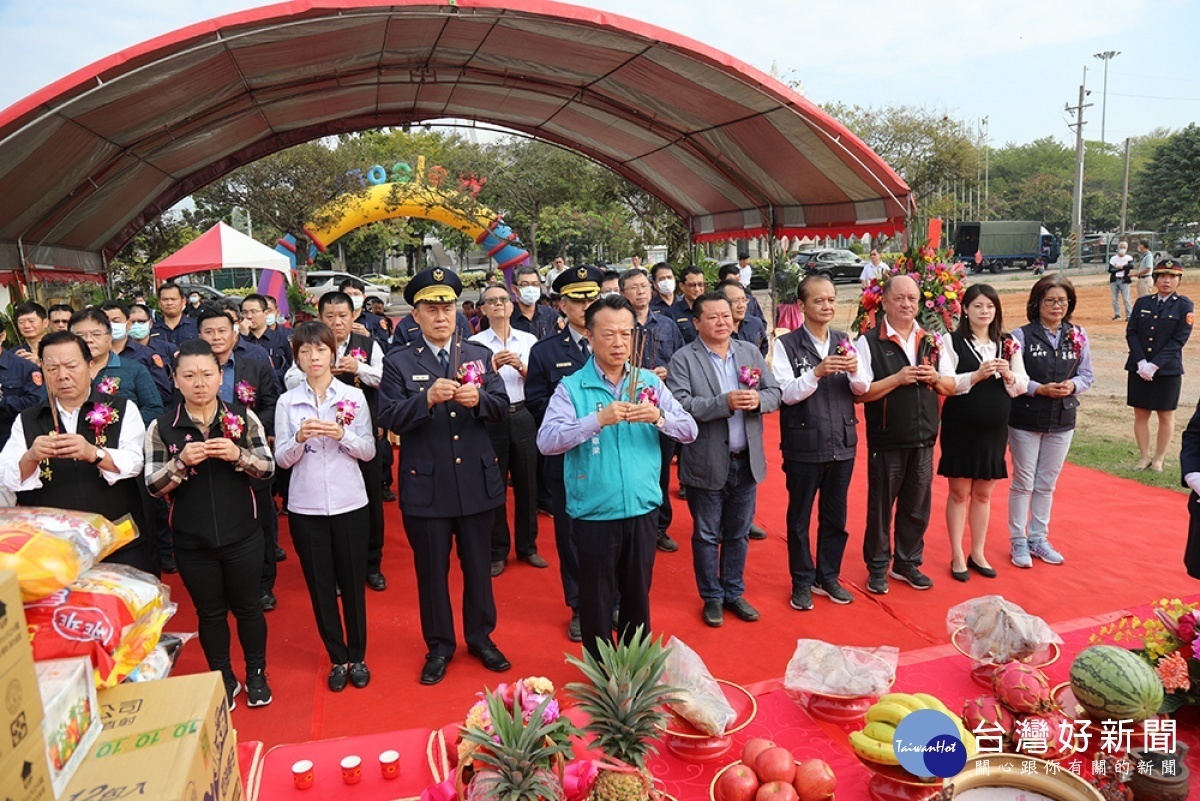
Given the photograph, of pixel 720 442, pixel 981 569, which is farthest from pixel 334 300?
pixel 981 569

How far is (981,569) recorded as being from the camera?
451 centimetres

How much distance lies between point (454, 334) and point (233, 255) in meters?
10.1

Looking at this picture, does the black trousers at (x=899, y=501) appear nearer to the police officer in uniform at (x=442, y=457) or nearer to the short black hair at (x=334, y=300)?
the police officer in uniform at (x=442, y=457)

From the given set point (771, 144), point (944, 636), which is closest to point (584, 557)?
point (944, 636)

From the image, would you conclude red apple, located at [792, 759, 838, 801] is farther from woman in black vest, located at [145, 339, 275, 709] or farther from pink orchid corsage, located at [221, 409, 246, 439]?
pink orchid corsage, located at [221, 409, 246, 439]

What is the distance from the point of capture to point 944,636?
3.78 m

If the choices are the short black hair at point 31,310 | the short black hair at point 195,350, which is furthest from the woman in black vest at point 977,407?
the short black hair at point 31,310

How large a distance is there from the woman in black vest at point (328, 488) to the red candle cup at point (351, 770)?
119cm

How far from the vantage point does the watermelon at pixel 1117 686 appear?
7.35 ft

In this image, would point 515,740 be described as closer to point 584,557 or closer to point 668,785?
point 668,785

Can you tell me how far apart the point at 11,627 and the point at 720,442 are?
125 inches

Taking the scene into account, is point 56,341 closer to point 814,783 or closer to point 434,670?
point 434,670

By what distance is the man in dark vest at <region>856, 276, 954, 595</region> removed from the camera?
162 inches

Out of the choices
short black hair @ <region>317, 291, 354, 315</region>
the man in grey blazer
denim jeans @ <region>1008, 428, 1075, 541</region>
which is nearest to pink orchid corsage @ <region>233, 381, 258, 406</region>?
short black hair @ <region>317, 291, 354, 315</region>
